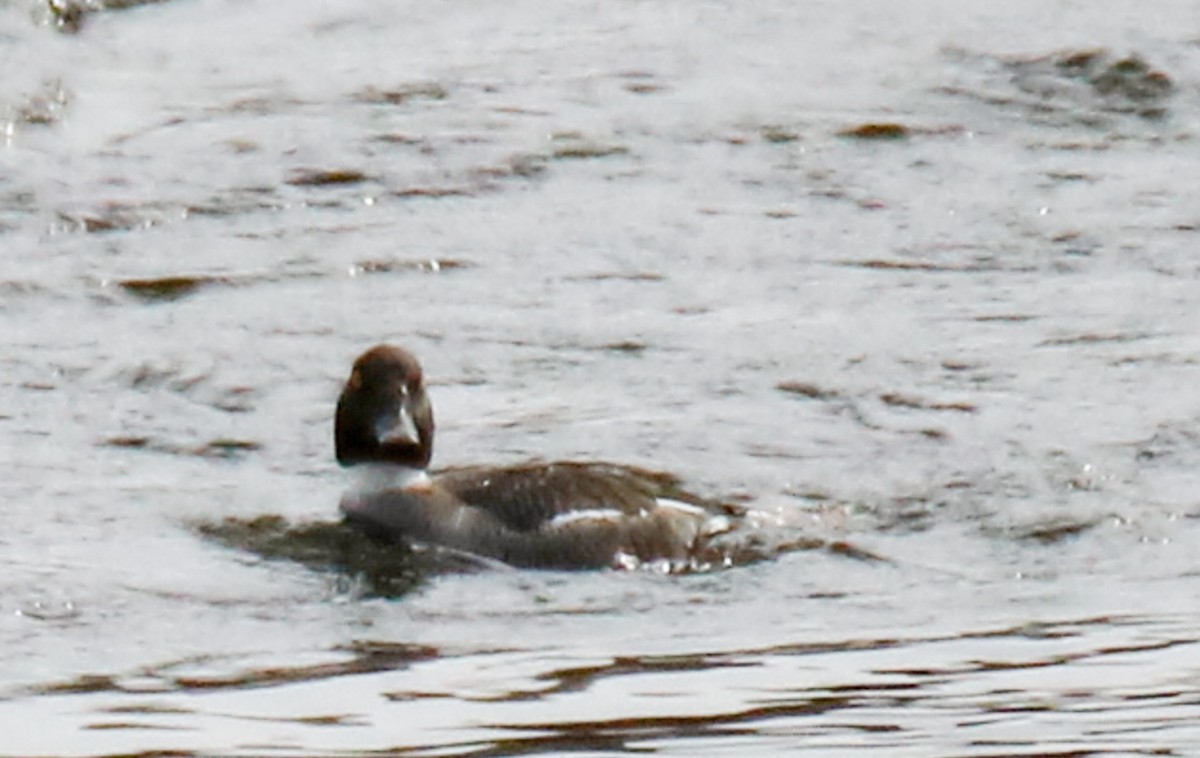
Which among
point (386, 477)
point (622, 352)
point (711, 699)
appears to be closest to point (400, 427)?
point (386, 477)

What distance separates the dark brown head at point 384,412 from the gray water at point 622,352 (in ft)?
1.04

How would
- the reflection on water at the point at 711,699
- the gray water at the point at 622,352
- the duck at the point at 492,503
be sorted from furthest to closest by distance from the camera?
the duck at the point at 492,503 < the gray water at the point at 622,352 < the reflection on water at the point at 711,699

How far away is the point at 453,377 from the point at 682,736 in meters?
5.61

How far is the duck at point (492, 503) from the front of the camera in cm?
1163

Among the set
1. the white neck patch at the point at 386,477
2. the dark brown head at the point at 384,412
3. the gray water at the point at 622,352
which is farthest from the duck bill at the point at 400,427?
the gray water at the point at 622,352

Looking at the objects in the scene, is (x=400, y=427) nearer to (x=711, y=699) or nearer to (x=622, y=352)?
(x=622, y=352)

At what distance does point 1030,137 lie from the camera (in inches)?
739

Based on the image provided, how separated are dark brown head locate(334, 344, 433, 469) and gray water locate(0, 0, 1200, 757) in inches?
12.4

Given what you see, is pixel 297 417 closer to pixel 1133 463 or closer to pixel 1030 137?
pixel 1133 463

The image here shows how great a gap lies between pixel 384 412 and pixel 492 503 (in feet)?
1.98

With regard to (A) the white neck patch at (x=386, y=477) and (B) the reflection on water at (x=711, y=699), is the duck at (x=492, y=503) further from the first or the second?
(B) the reflection on water at (x=711, y=699)

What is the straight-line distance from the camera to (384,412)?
39.9ft

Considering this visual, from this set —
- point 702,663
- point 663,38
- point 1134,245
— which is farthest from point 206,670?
point 663,38

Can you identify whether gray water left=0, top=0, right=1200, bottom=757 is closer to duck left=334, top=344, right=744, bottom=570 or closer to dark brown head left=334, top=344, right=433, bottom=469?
duck left=334, top=344, right=744, bottom=570
